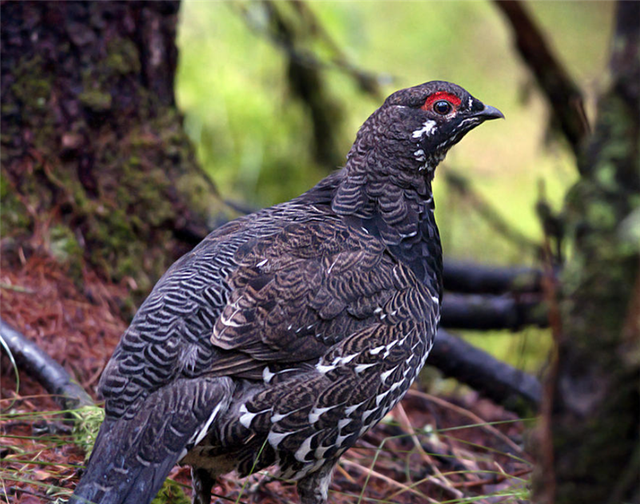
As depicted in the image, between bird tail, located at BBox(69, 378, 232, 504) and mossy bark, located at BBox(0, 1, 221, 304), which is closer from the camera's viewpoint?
bird tail, located at BBox(69, 378, 232, 504)

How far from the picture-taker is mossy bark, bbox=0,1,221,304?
446 cm

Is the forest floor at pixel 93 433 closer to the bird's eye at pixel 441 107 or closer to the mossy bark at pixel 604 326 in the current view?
the mossy bark at pixel 604 326

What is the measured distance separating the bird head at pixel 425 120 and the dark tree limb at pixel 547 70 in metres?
2.51

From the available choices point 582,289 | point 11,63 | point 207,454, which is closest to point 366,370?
point 207,454

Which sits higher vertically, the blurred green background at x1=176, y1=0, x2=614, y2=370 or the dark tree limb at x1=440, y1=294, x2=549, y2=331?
the blurred green background at x1=176, y1=0, x2=614, y2=370

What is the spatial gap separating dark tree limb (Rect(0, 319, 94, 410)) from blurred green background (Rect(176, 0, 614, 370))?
293cm

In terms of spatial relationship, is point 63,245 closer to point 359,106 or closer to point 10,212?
point 10,212

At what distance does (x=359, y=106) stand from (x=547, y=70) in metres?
2.20

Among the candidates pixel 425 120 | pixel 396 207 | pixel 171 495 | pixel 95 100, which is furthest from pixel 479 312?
pixel 95 100

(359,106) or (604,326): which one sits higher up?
(359,106)

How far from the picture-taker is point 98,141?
15.5 ft

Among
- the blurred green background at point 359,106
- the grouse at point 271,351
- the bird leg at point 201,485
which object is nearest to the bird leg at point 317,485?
the grouse at point 271,351

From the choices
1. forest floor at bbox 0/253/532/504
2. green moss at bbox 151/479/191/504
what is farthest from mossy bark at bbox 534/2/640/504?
green moss at bbox 151/479/191/504

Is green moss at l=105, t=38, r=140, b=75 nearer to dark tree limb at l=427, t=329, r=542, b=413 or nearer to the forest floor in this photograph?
the forest floor
